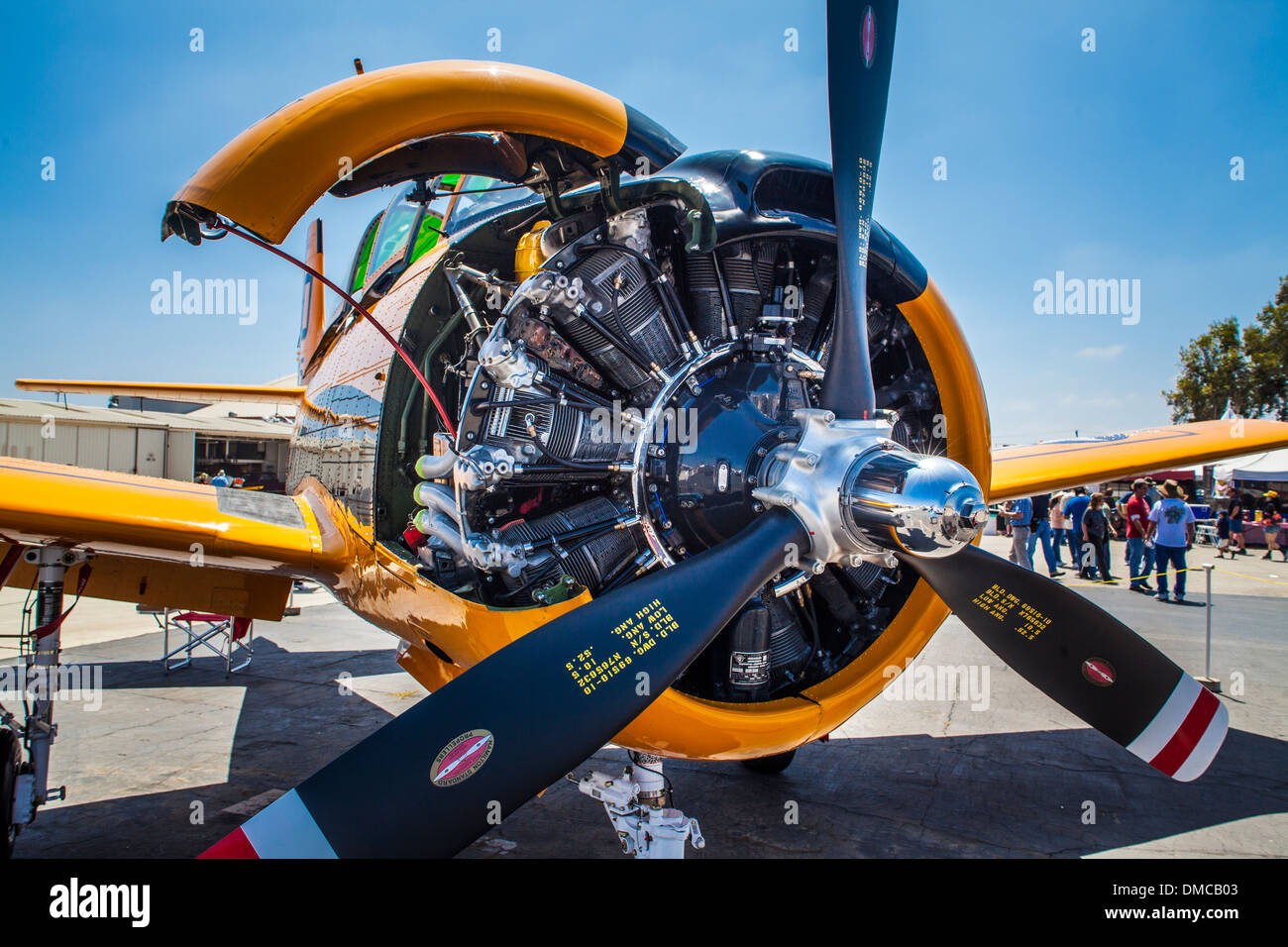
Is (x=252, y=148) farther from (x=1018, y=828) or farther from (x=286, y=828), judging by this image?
(x=1018, y=828)

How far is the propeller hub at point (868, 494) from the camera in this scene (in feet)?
7.23

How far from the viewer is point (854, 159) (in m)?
2.74

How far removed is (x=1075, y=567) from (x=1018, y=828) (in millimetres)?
13790

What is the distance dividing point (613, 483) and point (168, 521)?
6.40 feet

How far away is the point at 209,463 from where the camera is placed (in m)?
26.1

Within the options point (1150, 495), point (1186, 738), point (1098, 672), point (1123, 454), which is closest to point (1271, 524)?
point (1150, 495)

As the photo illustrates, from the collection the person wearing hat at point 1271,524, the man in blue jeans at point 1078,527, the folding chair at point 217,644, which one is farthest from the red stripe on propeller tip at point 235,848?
the person wearing hat at point 1271,524

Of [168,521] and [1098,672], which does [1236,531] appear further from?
[168,521]

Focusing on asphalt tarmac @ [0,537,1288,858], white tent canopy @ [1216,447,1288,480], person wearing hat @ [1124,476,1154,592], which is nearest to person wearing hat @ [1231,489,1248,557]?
white tent canopy @ [1216,447,1288,480]

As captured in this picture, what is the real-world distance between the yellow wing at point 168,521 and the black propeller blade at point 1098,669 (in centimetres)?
272

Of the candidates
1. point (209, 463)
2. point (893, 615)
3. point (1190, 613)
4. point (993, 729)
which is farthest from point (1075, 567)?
point (209, 463)

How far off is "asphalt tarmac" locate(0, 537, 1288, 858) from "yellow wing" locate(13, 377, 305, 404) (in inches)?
102

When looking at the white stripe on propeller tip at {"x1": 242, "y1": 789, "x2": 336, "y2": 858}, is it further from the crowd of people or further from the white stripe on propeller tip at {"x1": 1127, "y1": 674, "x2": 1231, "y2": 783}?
the crowd of people

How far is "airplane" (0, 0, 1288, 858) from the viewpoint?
6.78ft
